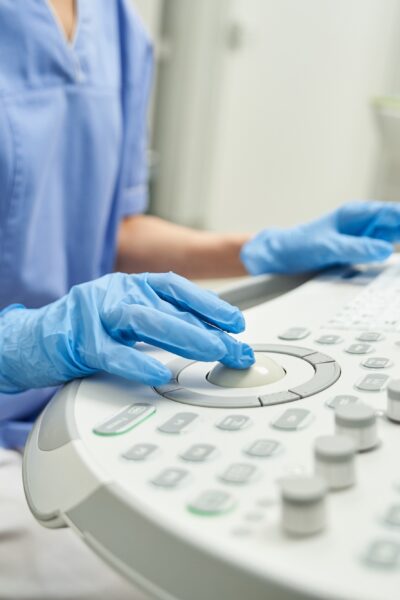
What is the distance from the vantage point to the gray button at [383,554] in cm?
32

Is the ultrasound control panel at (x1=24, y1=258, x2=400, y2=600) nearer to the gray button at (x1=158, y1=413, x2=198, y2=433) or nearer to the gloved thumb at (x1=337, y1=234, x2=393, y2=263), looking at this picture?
the gray button at (x1=158, y1=413, x2=198, y2=433)

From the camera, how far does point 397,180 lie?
8.74ft

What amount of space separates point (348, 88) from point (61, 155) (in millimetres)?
2229

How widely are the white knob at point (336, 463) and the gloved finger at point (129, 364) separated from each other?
179 mm

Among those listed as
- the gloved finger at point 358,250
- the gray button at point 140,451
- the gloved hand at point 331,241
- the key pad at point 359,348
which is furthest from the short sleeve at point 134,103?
the gray button at point 140,451

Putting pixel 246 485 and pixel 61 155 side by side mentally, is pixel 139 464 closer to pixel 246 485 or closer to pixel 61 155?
pixel 246 485

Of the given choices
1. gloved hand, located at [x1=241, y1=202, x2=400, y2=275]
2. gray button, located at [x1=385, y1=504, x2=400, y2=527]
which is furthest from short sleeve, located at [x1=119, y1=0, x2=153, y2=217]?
gray button, located at [x1=385, y1=504, x2=400, y2=527]

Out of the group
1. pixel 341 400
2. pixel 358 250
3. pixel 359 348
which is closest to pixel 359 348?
pixel 359 348

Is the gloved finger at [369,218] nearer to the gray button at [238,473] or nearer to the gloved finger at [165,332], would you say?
the gloved finger at [165,332]

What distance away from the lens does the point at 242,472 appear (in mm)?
399

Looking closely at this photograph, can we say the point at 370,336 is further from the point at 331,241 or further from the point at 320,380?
the point at 331,241

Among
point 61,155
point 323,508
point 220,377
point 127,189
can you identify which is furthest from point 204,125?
point 323,508

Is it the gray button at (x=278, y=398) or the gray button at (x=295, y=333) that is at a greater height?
the gray button at (x=278, y=398)

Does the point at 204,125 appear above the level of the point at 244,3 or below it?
below
